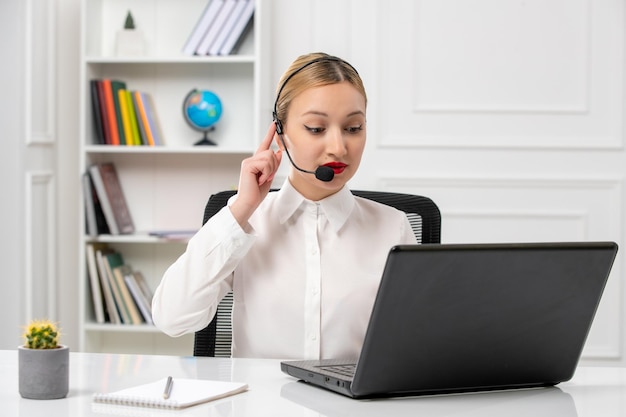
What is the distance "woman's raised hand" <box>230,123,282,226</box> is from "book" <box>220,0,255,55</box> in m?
2.04

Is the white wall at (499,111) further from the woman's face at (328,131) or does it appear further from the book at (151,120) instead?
the woman's face at (328,131)

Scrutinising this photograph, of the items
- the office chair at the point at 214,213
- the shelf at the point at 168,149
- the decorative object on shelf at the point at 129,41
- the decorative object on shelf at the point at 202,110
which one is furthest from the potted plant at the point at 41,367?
the decorative object on shelf at the point at 129,41

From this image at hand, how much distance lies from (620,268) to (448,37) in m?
1.12

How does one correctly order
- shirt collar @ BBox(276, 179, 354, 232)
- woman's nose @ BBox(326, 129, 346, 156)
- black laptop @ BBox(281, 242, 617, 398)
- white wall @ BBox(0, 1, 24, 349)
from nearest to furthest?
black laptop @ BBox(281, 242, 617, 398), woman's nose @ BBox(326, 129, 346, 156), shirt collar @ BBox(276, 179, 354, 232), white wall @ BBox(0, 1, 24, 349)

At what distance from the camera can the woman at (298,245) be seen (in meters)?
1.53

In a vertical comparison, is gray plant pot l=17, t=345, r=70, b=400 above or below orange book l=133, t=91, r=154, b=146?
below

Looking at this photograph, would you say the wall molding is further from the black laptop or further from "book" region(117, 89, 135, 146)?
the black laptop

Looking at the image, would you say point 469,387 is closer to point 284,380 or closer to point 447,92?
point 284,380

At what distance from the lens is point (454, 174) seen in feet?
11.8

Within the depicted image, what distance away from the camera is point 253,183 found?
154cm

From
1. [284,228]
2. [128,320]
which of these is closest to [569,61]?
A: [128,320]

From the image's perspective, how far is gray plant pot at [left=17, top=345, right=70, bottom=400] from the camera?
1212 millimetres

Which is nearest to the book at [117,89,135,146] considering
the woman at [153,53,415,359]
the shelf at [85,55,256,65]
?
the shelf at [85,55,256,65]

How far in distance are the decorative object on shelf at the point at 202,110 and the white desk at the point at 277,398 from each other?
221 centimetres
